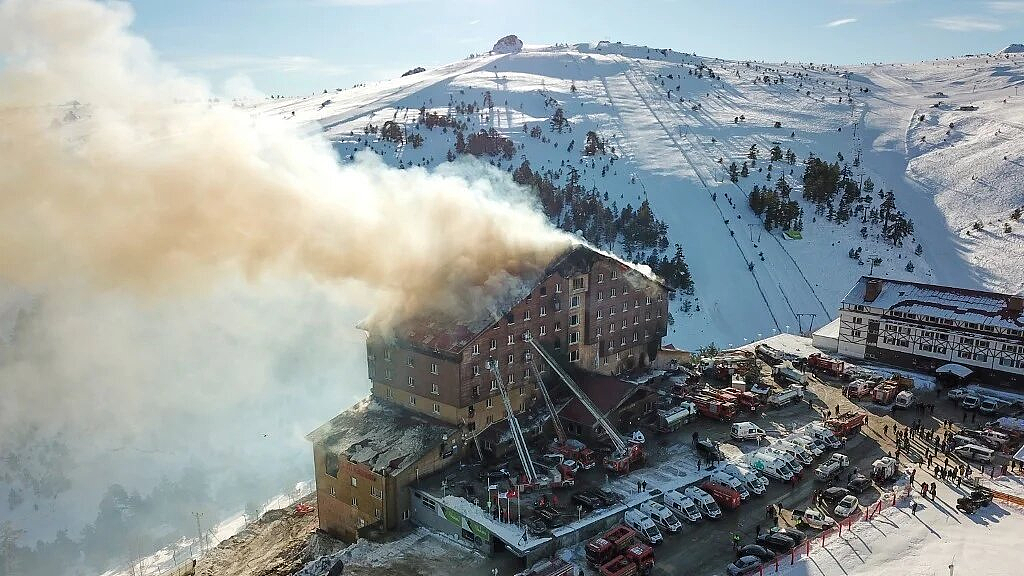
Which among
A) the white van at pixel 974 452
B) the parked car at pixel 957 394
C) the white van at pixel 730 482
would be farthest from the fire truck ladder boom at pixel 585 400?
the parked car at pixel 957 394

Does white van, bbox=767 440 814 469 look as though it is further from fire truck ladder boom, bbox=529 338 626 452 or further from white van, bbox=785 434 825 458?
fire truck ladder boom, bbox=529 338 626 452

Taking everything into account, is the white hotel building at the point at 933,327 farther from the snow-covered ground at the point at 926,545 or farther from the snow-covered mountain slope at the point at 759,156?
the snow-covered mountain slope at the point at 759,156

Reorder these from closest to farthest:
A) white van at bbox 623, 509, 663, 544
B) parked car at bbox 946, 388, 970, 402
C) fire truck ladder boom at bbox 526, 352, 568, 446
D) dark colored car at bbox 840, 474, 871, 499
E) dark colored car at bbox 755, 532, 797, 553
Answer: dark colored car at bbox 755, 532, 797, 553
white van at bbox 623, 509, 663, 544
dark colored car at bbox 840, 474, 871, 499
fire truck ladder boom at bbox 526, 352, 568, 446
parked car at bbox 946, 388, 970, 402

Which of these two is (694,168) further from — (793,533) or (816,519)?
(793,533)

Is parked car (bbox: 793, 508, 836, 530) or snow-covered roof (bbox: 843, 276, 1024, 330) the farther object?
snow-covered roof (bbox: 843, 276, 1024, 330)

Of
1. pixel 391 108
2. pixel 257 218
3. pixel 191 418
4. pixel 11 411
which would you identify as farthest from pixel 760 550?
pixel 391 108

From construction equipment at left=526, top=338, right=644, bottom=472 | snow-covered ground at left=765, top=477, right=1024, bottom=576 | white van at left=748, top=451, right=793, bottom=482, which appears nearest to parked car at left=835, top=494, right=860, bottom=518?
snow-covered ground at left=765, top=477, right=1024, bottom=576
